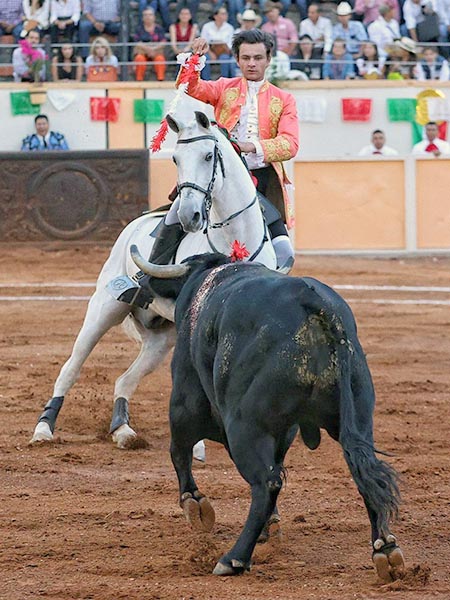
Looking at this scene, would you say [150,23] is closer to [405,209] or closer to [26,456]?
[405,209]

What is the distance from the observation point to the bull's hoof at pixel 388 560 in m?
3.72

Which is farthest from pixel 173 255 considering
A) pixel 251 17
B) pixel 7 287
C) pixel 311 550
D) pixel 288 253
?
pixel 251 17

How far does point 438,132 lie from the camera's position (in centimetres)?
1734

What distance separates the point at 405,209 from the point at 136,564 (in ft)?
39.9

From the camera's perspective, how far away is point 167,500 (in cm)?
514

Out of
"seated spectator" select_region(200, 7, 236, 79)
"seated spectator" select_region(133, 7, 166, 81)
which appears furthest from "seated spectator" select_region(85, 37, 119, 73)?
"seated spectator" select_region(200, 7, 236, 79)

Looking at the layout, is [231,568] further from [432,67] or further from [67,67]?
[432,67]

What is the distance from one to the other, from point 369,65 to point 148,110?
11.1 ft

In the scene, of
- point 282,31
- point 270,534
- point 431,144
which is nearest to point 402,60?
point 282,31

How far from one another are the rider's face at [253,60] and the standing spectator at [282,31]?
11533 mm

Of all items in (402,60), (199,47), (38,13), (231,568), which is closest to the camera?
(231,568)

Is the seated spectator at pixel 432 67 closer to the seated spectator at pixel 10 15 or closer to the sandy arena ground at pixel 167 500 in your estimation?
the seated spectator at pixel 10 15

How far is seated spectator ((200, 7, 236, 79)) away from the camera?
17.1m

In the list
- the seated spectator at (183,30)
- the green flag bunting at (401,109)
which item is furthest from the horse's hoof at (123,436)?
the green flag bunting at (401,109)
